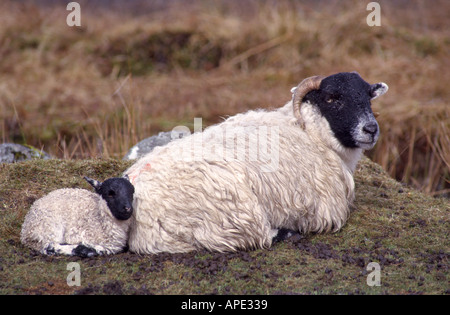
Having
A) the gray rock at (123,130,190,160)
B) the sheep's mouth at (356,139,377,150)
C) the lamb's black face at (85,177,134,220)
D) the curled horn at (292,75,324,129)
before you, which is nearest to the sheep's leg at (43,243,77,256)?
the lamb's black face at (85,177,134,220)

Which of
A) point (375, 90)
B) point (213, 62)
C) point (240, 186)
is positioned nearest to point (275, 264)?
point (240, 186)

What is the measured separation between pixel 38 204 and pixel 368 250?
128 inches

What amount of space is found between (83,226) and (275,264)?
1804 millimetres

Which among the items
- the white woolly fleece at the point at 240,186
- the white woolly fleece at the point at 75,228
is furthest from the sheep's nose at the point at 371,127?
the white woolly fleece at the point at 75,228

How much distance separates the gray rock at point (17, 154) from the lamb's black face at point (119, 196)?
3.13 m

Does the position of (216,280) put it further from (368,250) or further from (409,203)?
(409,203)

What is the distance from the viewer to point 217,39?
1559cm

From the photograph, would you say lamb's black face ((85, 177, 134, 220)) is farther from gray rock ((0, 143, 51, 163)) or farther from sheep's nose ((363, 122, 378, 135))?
gray rock ((0, 143, 51, 163))

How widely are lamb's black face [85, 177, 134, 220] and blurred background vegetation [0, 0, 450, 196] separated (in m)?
5.76

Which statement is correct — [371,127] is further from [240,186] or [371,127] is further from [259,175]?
[240,186]

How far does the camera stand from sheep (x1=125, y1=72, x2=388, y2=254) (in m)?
5.40

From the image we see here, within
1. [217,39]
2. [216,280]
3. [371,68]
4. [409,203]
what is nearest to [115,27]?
[217,39]

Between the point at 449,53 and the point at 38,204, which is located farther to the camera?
the point at 449,53
